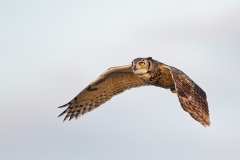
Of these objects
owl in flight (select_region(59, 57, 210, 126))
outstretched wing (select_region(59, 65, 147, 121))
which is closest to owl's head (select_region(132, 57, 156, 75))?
owl in flight (select_region(59, 57, 210, 126))

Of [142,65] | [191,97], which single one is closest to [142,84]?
[142,65]

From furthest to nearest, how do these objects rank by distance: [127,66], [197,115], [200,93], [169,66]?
[127,66] < [169,66] < [200,93] < [197,115]

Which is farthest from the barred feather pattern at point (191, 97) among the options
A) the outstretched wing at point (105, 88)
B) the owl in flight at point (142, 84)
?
the outstretched wing at point (105, 88)

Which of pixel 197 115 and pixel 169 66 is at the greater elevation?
pixel 169 66

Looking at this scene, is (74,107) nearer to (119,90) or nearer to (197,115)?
(119,90)

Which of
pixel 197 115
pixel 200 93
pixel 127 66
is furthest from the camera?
pixel 127 66

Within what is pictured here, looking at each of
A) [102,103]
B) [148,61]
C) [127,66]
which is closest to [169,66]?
[148,61]

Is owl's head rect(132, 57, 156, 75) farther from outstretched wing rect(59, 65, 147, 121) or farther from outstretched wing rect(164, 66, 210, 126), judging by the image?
outstretched wing rect(59, 65, 147, 121)

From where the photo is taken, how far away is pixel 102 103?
60.6 feet

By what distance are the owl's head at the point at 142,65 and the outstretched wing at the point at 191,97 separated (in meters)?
0.74

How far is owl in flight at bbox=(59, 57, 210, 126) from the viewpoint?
47.2ft

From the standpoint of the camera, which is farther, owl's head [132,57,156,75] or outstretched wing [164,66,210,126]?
owl's head [132,57,156,75]

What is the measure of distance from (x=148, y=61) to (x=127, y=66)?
1184 mm

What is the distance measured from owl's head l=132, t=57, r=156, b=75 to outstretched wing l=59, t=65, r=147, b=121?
105cm
